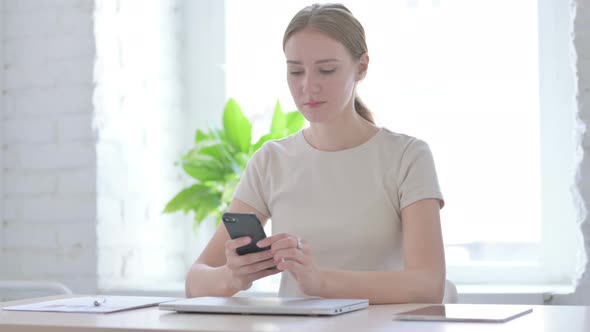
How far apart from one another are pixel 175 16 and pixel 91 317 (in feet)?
6.89

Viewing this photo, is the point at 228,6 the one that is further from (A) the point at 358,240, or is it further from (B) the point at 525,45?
(A) the point at 358,240

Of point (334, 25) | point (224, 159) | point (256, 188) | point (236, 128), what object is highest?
point (334, 25)

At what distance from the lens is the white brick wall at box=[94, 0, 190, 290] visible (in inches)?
118

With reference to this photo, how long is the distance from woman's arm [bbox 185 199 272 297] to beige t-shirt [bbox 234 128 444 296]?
11cm

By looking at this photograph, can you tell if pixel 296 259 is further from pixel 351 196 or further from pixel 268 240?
pixel 351 196

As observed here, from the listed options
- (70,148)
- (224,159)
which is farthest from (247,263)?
(70,148)

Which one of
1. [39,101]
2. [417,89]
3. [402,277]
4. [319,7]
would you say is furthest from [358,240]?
[39,101]

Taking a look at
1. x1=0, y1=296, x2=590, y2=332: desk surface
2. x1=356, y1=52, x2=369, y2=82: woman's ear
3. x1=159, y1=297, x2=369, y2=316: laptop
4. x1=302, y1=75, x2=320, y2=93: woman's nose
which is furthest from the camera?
x1=356, y1=52, x2=369, y2=82: woman's ear

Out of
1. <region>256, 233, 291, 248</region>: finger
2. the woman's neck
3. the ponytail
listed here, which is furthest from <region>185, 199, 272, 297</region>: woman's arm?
the ponytail

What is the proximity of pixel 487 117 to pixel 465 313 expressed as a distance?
5.44ft

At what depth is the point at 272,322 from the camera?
1336 mm

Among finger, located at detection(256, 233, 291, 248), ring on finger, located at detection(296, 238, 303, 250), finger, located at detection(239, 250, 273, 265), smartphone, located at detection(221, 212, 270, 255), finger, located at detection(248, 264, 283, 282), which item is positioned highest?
smartphone, located at detection(221, 212, 270, 255)

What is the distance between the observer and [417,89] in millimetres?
3068

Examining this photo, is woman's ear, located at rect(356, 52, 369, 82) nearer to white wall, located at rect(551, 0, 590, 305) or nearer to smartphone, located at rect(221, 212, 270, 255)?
smartphone, located at rect(221, 212, 270, 255)
